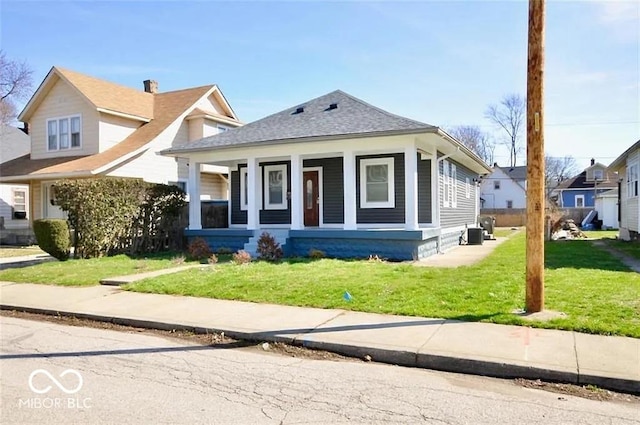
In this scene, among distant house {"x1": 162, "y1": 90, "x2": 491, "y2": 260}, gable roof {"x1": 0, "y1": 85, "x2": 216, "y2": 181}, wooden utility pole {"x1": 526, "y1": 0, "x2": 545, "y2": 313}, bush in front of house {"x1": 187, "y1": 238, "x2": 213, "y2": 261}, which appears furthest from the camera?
gable roof {"x1": 0, "y1": 85, "x2": 216, "y2": 181}

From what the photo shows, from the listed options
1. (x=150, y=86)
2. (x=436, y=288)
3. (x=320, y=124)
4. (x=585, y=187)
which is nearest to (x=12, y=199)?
(x=150, y=86)

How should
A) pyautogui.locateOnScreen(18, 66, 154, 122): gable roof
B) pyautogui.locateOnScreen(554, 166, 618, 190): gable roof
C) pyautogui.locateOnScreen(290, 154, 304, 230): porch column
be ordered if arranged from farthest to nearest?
pyautogui.locateOnScreen(554, 166, 618, 190): gable roof
pyautogui.locateOnScreen(18, 66, 154, 122): gable roof
pyautogui.locateOnScreen(290, 154, 304, 230): porch column

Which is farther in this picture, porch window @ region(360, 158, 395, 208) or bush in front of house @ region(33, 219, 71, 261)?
porch window @ region(360, 158, 395, 208)

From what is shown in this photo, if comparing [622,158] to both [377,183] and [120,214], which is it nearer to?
[377,183]

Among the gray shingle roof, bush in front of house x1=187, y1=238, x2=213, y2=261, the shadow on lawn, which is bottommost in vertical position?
the shadow on lawn

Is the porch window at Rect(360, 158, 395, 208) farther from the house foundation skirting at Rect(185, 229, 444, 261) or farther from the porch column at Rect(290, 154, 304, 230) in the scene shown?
the porch column at Rect(290, 154, 304, 230)

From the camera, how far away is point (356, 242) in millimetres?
13602

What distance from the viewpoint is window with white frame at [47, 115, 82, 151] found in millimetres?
22062

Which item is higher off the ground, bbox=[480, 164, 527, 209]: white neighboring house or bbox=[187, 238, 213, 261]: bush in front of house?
bbox=[480, 164, 527, 209]: white neighboring house

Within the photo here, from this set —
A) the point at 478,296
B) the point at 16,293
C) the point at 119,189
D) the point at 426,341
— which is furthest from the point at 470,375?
the point at 119,189

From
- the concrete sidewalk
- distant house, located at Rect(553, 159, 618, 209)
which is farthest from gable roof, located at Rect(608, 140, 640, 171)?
distant house, located at Rect(553, 159, 618, 209)

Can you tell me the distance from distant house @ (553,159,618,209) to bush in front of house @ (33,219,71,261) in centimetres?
4945

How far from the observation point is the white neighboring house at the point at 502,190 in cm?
5219

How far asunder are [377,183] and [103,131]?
1289 cm
